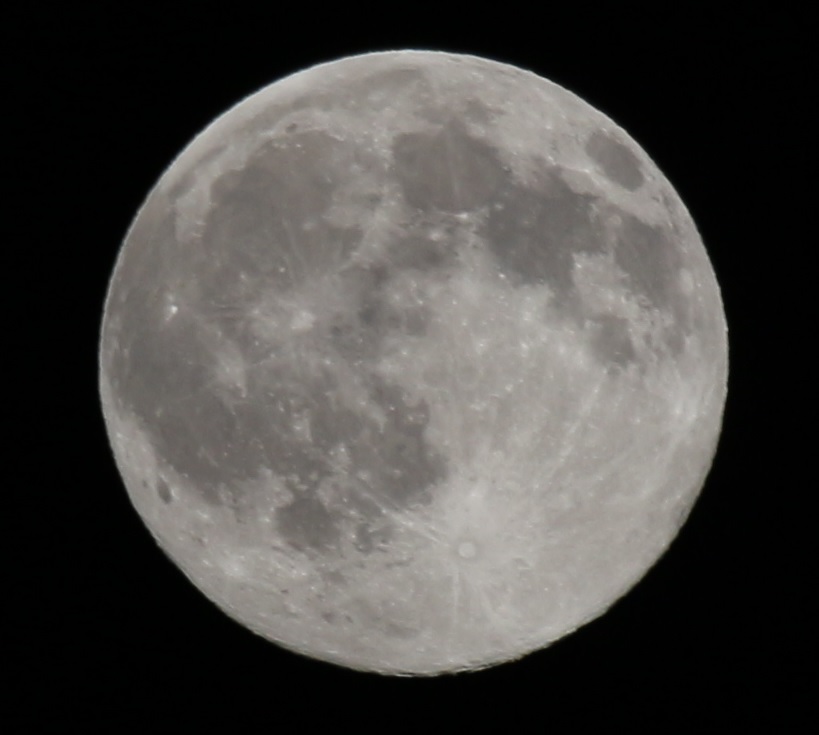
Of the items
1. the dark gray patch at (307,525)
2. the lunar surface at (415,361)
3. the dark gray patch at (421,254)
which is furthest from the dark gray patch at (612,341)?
the dark gray patch at (307,525)

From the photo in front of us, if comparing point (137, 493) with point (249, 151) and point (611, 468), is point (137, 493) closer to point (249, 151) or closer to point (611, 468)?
point (249, 151)

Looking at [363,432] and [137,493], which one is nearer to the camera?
[363,432]

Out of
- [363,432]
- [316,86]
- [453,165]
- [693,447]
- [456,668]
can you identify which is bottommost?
[456,668]

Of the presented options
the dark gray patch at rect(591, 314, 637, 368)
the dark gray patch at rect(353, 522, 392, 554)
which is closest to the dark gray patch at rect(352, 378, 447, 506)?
the dark gray patch at rect(353, 522, 392, 554)

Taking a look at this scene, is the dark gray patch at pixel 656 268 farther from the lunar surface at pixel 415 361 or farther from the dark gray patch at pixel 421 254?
the dark gray patch at pixel 421 254

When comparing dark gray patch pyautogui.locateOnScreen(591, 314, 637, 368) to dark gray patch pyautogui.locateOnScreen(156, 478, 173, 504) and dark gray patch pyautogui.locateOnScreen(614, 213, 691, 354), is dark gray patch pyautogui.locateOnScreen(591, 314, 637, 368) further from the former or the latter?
dark gray patch pyautogui.locateOnScreen(156, 478, 173, 504)

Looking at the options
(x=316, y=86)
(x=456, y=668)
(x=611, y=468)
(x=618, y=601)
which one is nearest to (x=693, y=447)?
(x=611, y=468)
